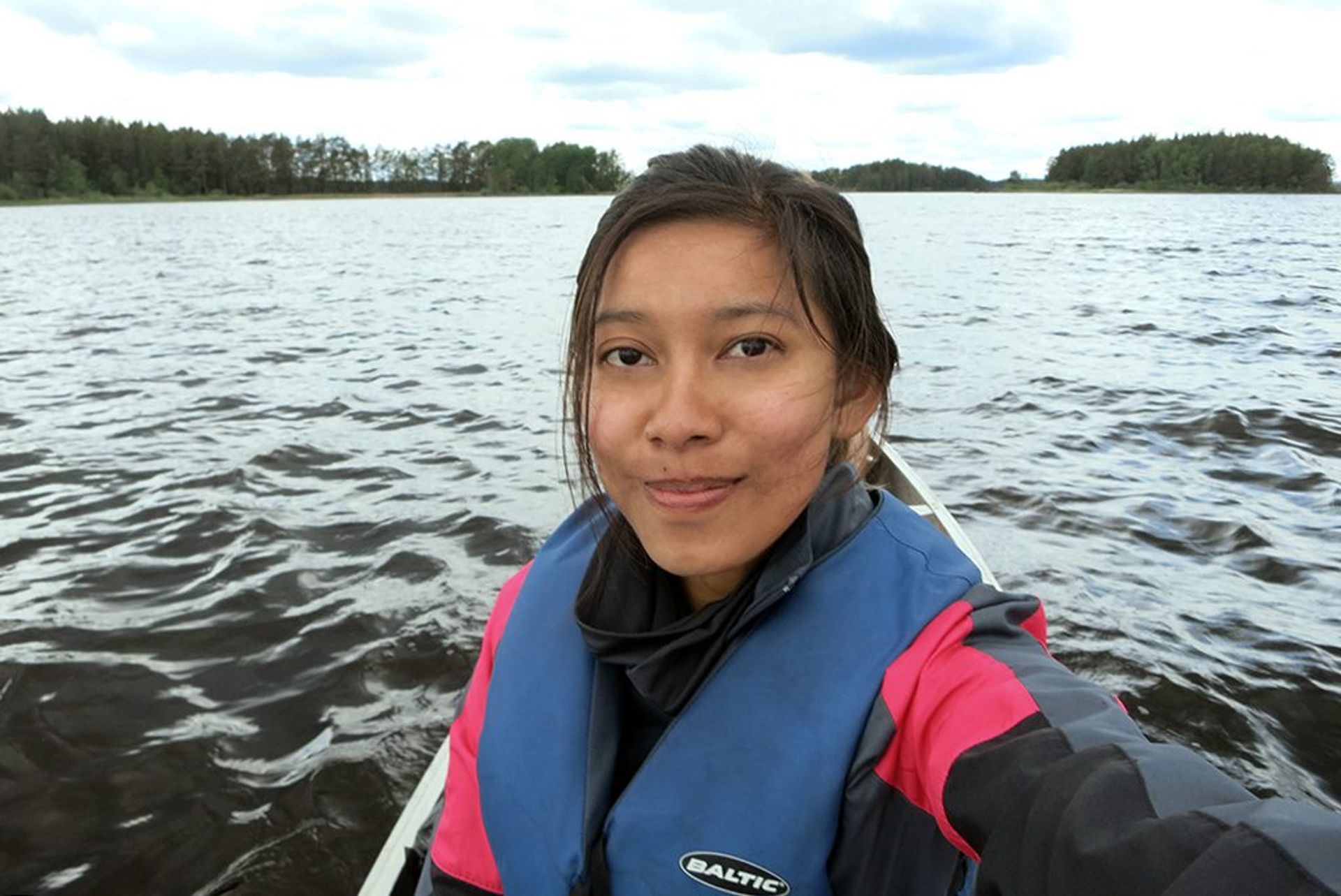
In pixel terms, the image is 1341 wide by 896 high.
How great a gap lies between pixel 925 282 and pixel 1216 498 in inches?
730

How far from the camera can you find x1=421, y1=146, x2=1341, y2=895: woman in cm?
171

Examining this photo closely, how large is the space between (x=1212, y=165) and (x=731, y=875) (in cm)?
14994

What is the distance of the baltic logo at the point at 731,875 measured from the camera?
1780 millimetres

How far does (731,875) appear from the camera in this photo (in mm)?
1804

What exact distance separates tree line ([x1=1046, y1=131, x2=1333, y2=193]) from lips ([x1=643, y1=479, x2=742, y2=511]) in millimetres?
147273

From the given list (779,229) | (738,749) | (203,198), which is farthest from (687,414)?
(203,198)

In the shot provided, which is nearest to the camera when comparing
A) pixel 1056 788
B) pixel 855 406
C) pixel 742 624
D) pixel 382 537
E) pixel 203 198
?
pixel 1056 788

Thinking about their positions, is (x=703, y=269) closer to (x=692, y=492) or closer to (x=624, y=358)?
(x=624, y=358)

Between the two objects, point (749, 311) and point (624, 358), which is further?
point (624, 358)

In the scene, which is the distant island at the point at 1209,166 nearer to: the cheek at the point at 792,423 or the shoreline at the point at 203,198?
the shoreline at the point at 203,198

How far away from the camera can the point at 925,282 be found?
25.6 metres

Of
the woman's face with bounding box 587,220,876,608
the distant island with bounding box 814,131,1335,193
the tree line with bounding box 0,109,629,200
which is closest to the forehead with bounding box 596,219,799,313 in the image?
the woman's face with bounding box 587,220,876,608

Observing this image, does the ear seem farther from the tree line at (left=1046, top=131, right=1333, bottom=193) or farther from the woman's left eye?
the tree line at (left=1046, top=131, right=1333, bottom=193)

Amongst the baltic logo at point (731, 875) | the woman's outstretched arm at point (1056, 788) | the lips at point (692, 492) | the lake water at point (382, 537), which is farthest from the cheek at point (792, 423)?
the lake water at point (382, 537)
